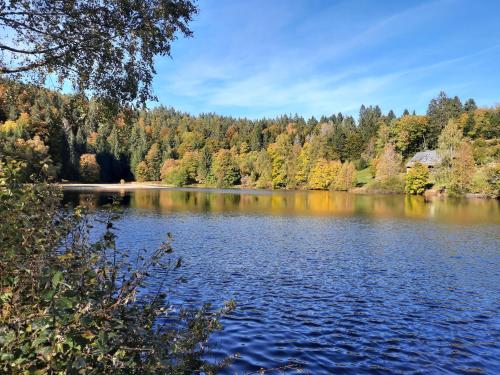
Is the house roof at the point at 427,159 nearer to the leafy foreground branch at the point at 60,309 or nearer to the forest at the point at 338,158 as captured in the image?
the forest at the point at 338,158

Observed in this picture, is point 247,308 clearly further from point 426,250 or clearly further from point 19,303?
point 426,250

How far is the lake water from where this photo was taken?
13688 mm

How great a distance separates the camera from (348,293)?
68.5 feet

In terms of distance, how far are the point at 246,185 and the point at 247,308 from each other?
146m

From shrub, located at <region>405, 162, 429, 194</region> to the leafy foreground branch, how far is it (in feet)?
384

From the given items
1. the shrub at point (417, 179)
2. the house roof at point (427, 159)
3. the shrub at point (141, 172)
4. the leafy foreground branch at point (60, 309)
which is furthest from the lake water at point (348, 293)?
the shrub at point (141, 172)

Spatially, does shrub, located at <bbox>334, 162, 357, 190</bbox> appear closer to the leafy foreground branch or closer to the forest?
the forest

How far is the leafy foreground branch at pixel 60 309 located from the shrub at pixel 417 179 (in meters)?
117

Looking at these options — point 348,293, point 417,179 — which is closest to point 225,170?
point 417,179

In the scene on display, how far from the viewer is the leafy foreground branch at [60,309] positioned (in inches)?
170

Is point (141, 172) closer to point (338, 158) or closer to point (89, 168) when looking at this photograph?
point (89, 168)

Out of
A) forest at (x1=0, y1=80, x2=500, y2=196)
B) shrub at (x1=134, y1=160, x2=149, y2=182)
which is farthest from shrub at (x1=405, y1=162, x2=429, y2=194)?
shrub at (x1=134, y1=160, x2=149, y2=182)

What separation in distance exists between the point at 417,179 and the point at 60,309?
121171 mm

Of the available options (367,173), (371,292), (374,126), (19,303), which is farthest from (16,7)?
(374,126)
